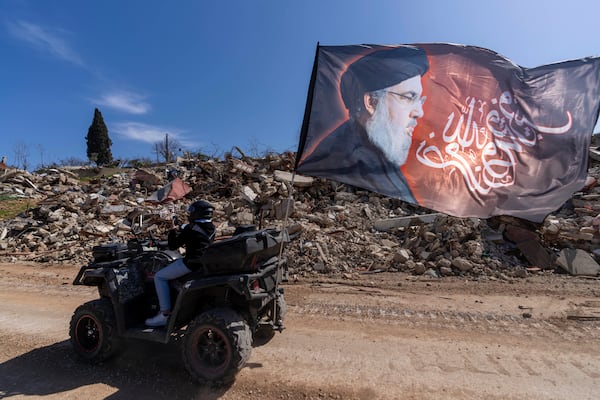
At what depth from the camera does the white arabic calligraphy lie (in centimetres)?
353

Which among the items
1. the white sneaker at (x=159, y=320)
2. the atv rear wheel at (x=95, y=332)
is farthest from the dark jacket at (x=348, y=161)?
the atv rear wheel at (x=95, y=332)

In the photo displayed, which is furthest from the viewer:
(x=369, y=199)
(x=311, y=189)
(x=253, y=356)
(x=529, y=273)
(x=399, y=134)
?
(x=311, y=189)

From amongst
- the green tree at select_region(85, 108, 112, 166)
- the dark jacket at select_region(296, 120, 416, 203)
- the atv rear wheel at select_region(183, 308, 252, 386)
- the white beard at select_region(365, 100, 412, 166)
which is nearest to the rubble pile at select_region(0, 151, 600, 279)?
the dark jacket at select_region(296, 120, 416, 203)

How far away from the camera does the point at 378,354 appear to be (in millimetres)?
4125

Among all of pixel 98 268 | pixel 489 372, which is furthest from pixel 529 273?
pixel 98 268

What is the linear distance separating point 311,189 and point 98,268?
10.4m

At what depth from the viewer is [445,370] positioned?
370 cm

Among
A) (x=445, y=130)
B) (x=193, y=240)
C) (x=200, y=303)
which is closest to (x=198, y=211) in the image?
(x=193, y=240)

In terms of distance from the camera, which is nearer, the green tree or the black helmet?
the black helmet

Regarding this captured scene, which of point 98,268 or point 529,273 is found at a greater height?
point 98,268

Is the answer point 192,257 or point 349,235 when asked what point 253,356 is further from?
point 349,235

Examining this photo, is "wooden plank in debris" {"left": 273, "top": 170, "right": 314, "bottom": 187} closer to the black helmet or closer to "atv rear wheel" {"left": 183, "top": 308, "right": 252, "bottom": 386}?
the black helmet

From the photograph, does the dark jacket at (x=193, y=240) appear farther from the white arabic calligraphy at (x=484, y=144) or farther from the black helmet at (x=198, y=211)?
the white arabic calligraphy at (x=484, y=144)

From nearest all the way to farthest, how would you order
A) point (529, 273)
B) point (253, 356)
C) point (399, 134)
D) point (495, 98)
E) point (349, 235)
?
point (399, 134) < point (495, 98) < point (253, 356) < point (529, 273) < point (349, 235)
